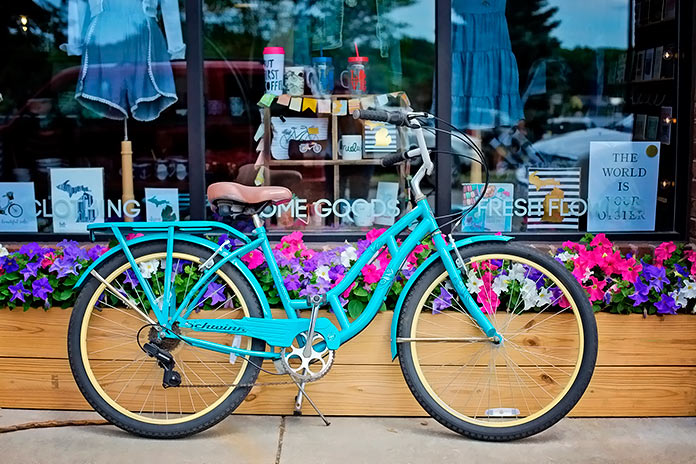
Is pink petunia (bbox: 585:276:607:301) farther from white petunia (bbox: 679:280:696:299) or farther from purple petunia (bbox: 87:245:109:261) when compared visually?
purple petunia (bbox: 87:245:109:261)

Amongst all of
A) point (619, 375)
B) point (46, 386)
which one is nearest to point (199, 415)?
point (46, 386)

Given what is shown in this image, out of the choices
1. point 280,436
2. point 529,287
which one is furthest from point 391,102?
point 280,436

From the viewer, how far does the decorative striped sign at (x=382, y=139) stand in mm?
5113

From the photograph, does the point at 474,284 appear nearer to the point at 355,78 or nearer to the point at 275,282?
the point at 275,282

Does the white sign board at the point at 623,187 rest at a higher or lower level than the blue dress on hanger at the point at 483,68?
lower

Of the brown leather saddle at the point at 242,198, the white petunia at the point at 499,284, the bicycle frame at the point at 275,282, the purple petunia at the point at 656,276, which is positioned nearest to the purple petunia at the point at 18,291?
the bicycle frame at the point at 275,282

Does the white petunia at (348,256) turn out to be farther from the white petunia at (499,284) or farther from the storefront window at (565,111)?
the storefront window at (565,111)

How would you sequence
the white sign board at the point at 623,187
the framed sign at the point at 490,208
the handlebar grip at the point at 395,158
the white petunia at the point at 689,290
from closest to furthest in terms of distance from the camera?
the handlebar grip at the point at 395,158 < the white petunia at the point at 689,290 < the white sign board at the point at 623,187 < the framed sign at the point at 490,208

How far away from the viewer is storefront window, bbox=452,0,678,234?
189 inches

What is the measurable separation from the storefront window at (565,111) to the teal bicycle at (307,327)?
959 millimetres

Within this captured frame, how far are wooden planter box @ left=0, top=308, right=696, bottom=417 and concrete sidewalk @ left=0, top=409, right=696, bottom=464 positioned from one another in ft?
0.20

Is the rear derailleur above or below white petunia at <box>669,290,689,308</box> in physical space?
below

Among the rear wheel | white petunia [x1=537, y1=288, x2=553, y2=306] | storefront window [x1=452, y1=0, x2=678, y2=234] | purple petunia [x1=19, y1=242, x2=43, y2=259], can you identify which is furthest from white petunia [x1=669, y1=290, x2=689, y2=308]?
purple petunia [x1=19, y1=242, x2=43, y2=259]

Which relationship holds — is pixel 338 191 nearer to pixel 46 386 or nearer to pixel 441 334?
pixel 441 334
